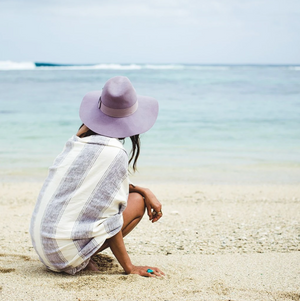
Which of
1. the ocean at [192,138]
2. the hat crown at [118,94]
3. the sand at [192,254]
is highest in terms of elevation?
the hat crown at [118,94]

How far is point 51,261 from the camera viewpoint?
256cm

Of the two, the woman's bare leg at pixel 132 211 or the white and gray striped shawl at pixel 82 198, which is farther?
the woman's bare leg at pixel 132 211

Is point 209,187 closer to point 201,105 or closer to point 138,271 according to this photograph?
point 138,271

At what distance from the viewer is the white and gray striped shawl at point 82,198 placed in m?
2.40

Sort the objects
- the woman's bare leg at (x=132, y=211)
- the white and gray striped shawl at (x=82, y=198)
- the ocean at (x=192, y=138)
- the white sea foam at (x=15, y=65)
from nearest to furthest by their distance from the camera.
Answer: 1. the white and gray striped shawl at (x=82, y=198)
2. the woman's bare leg at (x=132, y=211)
3. the ocean at (x=192, y=138)
4. the white sea foam at (x=15, y=65)

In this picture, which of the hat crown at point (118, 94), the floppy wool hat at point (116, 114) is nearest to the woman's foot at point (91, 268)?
the floppy wool hat at point (116, 114)

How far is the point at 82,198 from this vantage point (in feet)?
7.87

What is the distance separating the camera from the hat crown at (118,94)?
2.49m

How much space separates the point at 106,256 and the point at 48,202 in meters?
0.88

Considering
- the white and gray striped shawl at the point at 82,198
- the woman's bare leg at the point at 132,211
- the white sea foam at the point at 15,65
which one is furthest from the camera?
the white sea foam at the point at 15,65

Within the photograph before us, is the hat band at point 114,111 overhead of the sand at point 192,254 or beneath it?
overhead

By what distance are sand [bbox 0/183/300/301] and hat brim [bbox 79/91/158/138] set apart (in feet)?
3.03

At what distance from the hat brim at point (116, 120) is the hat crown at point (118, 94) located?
0.08m

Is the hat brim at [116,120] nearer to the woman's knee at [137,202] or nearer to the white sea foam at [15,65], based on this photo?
the woman's knee at [137,202]
